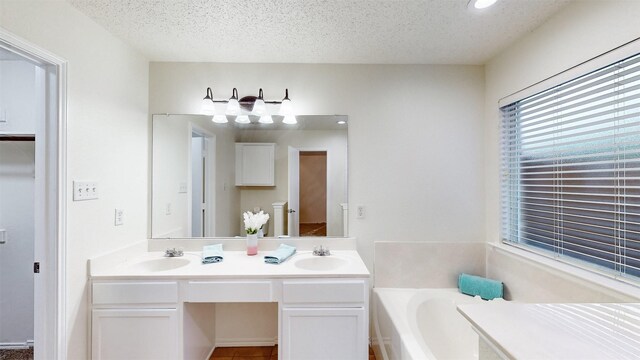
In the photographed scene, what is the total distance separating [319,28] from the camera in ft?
5.66

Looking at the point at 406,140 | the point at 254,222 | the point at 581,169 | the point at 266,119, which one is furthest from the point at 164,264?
the point at 581,169

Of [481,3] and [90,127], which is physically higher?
[481,3]

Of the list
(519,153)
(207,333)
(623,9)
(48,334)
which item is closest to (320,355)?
(207,333)

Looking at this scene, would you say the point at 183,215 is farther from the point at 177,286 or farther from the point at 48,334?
the point at 48,334

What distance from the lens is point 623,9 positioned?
1238mm

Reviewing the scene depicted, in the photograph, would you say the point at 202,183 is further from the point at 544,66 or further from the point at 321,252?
the point at 544,66

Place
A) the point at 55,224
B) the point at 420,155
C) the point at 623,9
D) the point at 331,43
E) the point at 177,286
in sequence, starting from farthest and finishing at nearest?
1. the point at 420,155
2. the point at 331,43
3. the point at 177,286
4. the point at 55,224
5. the point at 623,9

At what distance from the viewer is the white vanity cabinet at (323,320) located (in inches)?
64.7

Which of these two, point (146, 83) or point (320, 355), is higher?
point (146, 83)

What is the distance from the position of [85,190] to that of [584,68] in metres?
2.82

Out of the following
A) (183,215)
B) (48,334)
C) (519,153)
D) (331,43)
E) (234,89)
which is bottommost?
(48,334)

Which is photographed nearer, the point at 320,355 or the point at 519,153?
the point at 320,355

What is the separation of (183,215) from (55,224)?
86 cm

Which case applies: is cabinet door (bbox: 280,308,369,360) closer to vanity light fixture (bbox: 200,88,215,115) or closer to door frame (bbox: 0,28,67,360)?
door frame (bbox: 0,28,67,360)
